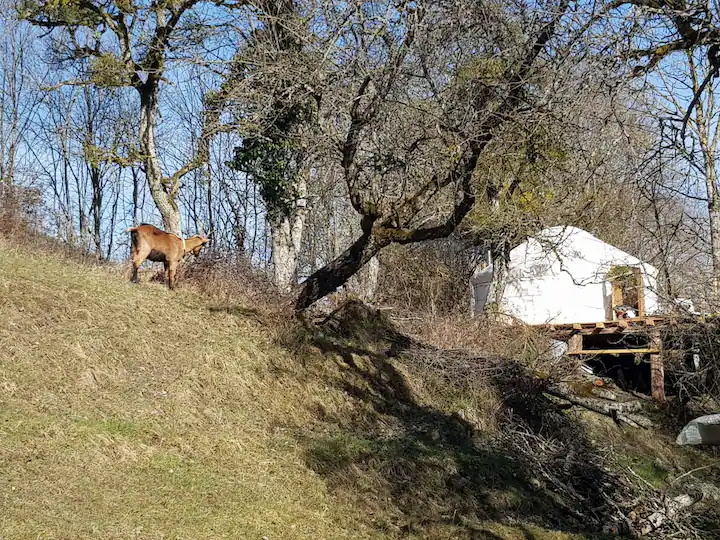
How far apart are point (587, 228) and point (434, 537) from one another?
15773mm

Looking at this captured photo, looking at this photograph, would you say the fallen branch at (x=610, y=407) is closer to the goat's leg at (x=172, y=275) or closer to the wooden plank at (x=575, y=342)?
the wooden plank at (x=575, y=342)

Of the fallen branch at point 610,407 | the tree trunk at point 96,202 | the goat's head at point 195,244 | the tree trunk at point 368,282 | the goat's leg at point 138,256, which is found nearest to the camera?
the goat's leg at point 138,256

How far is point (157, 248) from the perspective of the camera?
11.7 meters

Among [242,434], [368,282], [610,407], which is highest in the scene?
[368,282]

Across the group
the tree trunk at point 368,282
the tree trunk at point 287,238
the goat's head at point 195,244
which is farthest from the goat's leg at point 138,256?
the tree trunk at point 368,282

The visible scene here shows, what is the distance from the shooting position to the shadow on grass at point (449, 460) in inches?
311

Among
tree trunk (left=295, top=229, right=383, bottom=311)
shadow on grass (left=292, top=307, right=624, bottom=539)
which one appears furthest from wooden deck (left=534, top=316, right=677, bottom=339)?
tree trunk (left=295, top=229, right=383, bottom=311)

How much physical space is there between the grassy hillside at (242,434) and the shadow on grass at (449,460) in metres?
0.03

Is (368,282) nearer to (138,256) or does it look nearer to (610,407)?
(610,407)

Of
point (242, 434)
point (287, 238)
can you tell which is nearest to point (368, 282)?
point (287, 238)

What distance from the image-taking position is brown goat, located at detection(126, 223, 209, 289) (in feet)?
37.9

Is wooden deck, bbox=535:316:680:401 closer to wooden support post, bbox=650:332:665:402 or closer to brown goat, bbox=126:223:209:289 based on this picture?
wooden support post, bbox=650:332:665:402

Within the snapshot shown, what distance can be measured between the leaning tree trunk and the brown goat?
263 cm

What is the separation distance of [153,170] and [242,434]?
8.24 metres
